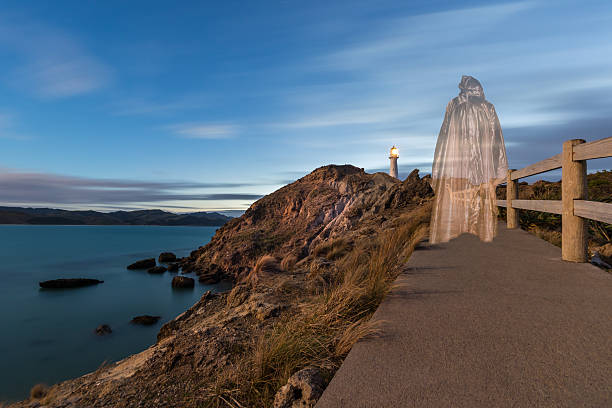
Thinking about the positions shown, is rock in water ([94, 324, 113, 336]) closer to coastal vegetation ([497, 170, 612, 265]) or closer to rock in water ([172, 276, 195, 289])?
rock in water ([172, 276, 195, 289])

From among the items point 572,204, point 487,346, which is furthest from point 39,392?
Result: point 572,204

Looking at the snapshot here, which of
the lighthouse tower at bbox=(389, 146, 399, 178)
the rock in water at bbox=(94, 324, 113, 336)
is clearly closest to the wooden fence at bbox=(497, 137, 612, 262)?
the rock in water at bbox=(94, 324, 113, 336)

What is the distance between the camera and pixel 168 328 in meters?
4.68

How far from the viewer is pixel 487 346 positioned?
1.89m

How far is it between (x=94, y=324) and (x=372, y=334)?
36.0m

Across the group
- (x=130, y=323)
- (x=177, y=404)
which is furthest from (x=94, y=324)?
(x=177, y=404)

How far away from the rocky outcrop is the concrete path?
28.4m

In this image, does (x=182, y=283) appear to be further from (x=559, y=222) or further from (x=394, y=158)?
(x=559, y=222)

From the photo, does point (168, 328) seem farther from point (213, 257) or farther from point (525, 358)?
point (213, 257)

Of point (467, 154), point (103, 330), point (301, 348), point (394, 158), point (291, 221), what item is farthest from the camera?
point (291, 221)

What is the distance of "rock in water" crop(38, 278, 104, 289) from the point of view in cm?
4406

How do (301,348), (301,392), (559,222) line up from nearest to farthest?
(301,392), (301,348), (559,222)

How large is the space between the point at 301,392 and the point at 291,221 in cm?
4601

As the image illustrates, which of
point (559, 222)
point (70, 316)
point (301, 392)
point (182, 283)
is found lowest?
point (70, 316)
